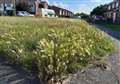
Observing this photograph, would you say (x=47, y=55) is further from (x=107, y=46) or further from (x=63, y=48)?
(x=107, y=46)

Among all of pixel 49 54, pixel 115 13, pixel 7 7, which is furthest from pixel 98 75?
pixel 115 13

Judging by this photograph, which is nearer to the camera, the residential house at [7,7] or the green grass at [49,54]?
the green grass at [49,54]

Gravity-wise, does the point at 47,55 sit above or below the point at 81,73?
above

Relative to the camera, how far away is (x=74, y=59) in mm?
5266

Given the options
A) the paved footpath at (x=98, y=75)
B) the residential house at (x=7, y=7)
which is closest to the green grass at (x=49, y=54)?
the paved footpath at (x=98, y=75)

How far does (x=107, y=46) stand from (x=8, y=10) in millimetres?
39448

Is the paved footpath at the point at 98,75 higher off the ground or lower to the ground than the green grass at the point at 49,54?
lower

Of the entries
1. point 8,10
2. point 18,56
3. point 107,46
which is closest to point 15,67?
point 18,56

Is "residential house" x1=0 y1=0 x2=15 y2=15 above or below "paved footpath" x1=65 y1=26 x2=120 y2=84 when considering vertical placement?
above

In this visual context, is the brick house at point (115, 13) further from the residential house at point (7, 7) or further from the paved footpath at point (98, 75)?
the paved footpath at point (98, 75)

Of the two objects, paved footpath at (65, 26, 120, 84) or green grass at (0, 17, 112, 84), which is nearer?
green grass at (0, 17, 112, 84)

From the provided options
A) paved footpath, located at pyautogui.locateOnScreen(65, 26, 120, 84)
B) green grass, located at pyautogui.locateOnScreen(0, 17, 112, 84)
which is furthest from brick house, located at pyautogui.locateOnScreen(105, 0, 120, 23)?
paved footpath, located at pyautogui.locateOnScreen(65, 26, 120, 84)

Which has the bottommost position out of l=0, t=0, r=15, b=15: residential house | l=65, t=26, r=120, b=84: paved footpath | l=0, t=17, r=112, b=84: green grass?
l=65, t=26, r=120, b=84: paved footpath

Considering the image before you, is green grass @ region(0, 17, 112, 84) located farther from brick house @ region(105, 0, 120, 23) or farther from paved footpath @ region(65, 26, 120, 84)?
brick house @ region(105, 0, 120, 23)
